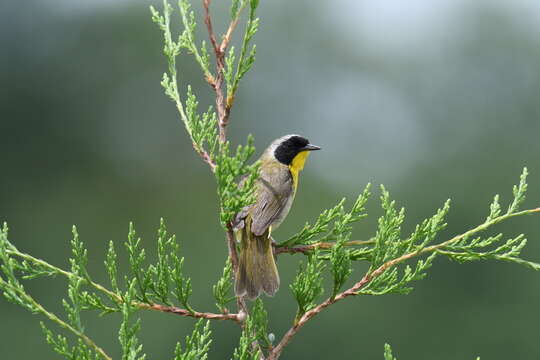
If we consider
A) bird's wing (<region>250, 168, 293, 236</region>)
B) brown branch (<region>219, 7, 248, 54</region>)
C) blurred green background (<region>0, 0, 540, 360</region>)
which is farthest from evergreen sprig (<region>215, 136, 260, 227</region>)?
blurred green background (<region>0, 0, 540, 360</region>)

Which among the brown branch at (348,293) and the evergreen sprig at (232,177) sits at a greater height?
the evergreen sprig at (232,177)

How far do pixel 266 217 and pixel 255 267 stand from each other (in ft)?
1.37

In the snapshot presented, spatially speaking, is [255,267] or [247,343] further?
[255,267]

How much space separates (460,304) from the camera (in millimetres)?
26688

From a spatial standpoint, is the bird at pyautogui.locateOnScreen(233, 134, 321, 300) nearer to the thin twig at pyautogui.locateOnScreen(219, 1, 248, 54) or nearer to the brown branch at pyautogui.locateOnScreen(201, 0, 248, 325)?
the brown branch at pyautogui.locateOnScreen(201, 0, 248, 325)

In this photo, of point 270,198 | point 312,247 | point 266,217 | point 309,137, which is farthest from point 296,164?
point 309,137

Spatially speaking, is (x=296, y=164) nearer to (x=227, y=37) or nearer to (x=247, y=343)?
(x=227, y=37)

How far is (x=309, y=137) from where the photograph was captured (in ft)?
89.3

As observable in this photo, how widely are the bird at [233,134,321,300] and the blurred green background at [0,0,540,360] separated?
1570cm

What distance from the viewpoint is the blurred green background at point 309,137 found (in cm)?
2523

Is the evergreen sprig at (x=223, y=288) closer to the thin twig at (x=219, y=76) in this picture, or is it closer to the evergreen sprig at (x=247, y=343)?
the evergreen sprig at (x=247, y=343)

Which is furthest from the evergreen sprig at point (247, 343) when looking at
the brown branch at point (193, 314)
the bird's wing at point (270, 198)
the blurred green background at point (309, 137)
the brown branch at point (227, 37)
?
the blurred green background at point (309, 137)

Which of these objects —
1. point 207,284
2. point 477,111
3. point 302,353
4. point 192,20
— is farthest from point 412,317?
point 192,20

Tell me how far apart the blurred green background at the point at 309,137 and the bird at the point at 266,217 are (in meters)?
15.7
